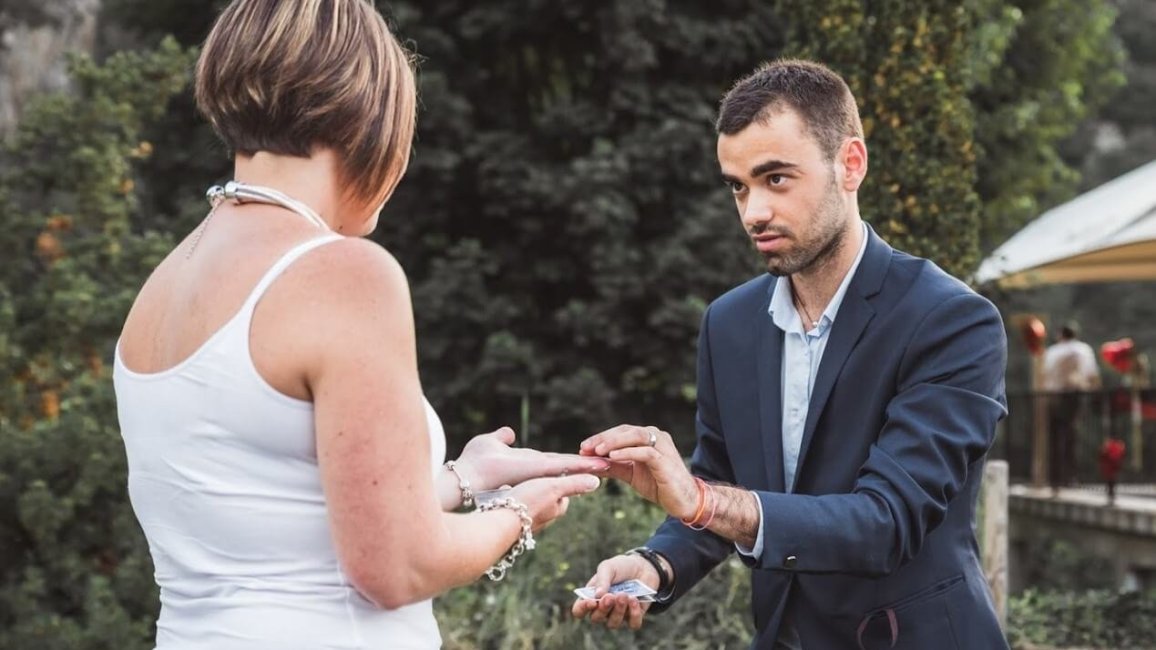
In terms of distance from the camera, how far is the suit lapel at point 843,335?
3.04 meters

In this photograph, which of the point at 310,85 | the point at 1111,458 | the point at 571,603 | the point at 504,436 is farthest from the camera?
the point at 1111,458

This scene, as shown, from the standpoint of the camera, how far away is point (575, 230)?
12688 mm

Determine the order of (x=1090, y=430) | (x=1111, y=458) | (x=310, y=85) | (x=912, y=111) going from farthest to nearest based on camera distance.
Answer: (x=1090, y=430) < (x=1111, y=458) < (x=912, y=111) < (x=310, y=85)

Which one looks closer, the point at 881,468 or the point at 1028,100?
the point at 881,468

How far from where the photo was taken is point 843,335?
3.06 metres

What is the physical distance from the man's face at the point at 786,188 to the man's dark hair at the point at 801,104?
18mm

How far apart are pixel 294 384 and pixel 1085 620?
9955 mm

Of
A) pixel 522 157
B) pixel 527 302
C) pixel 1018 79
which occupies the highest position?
pixel 1018 79

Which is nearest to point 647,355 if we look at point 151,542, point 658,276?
point 658,276

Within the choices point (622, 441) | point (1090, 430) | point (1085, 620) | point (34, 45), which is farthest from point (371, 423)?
point (1090, 430)

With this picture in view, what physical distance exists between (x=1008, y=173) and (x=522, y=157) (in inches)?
227

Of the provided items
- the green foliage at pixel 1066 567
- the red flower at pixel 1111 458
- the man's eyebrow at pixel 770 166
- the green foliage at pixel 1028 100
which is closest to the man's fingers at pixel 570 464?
the man's eyebrow at pixel 770 166

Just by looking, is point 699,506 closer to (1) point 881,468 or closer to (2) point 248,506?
(1) point 881,468

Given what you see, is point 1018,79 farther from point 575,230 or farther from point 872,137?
point 872,137
